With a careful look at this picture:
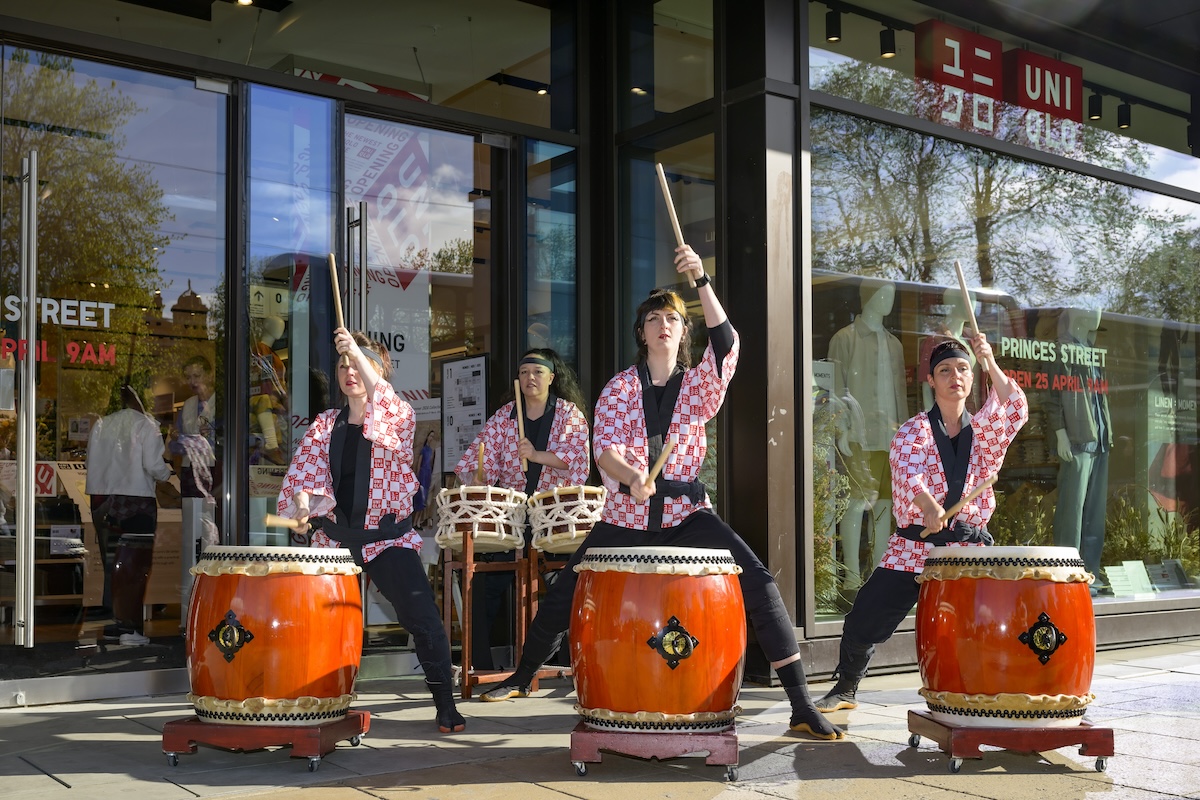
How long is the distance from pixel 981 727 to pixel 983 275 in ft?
13.4

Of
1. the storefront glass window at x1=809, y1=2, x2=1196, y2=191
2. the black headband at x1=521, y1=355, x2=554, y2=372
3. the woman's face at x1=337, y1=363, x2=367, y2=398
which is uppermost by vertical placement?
the storefront glass window at x1=809, y1=2, x2=1196, y2=191

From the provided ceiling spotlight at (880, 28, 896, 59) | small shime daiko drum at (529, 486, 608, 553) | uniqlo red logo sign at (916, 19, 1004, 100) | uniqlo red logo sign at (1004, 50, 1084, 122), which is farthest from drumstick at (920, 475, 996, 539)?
uniqlo red logo sign at (1004, 50, 1084, 122)

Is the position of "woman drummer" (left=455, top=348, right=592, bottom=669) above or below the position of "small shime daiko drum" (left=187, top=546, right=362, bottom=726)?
above

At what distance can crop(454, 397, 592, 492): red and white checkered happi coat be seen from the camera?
5.77m

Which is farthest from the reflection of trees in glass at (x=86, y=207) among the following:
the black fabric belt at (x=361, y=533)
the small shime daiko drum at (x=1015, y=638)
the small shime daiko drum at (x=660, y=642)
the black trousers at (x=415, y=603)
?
the small shime daiko drum at (x=1015, y=638)

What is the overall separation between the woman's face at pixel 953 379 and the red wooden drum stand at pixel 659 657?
4.50 feet

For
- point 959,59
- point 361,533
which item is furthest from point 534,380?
point 959,59

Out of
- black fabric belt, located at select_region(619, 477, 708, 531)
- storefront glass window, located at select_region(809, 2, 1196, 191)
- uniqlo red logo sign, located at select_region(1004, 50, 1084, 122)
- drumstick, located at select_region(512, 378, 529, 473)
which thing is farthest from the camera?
uniqlo red logo sign, located at select_region(1004, 50, 1084, 122)

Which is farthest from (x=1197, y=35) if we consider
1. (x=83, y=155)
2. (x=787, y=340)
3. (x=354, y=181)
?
(x=83, y=155)

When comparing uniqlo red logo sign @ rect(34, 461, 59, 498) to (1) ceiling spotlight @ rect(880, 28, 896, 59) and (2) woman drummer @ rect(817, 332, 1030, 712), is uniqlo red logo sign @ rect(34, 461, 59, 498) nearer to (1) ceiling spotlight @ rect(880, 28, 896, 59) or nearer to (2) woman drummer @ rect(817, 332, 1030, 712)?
(2) woman drummer @ rect(817, 332, 1030, 712)

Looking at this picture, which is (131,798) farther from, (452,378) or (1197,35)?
(1197,35)

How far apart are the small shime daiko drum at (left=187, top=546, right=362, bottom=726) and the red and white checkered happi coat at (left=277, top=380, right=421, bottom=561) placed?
0.53 metres

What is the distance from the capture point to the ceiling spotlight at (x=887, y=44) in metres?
6.81

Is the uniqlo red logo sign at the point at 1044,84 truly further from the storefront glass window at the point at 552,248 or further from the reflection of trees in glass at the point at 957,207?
the storefront glass window at the point at 552,248
